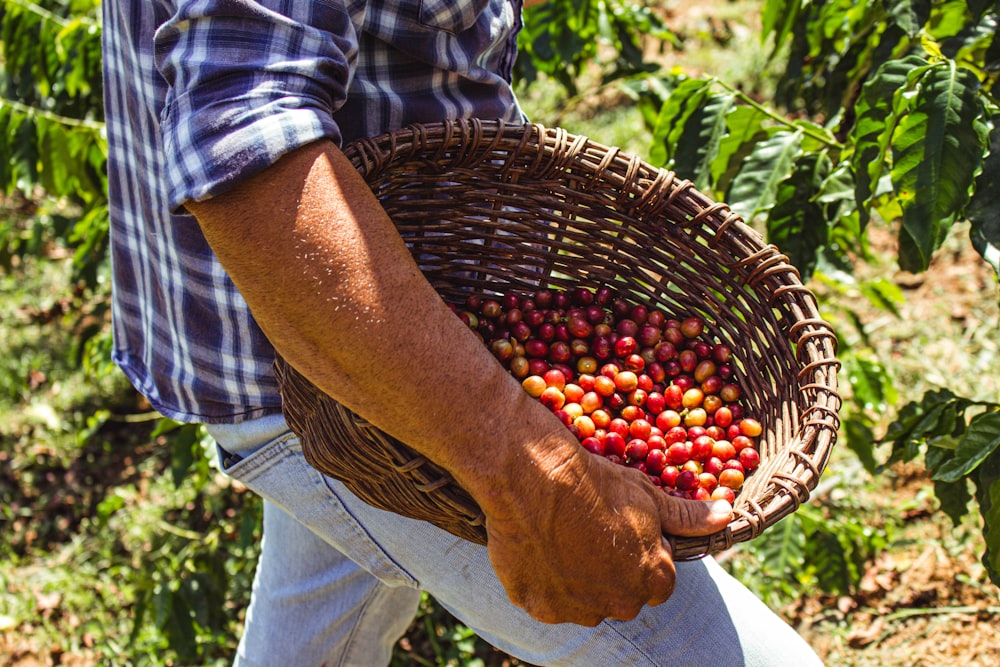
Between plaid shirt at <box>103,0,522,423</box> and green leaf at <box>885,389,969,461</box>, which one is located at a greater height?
plaid shirt at <box>103,0,522,423</box>

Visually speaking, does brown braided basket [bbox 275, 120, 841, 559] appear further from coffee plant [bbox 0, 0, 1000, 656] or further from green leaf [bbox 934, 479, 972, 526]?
green leaf [bbox 934, 479, 972, 526]

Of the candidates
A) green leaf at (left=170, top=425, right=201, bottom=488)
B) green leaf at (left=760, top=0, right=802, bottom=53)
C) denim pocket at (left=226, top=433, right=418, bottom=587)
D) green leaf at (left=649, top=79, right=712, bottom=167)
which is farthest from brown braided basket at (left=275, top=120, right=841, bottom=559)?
green leaf at (left=170, top=425, right=201, bottom=488)

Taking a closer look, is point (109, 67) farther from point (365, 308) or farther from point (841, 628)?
point (841, 628)

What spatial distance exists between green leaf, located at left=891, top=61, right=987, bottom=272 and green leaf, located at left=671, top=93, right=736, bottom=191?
0.40 meters

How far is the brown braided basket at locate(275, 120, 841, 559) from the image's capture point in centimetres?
112

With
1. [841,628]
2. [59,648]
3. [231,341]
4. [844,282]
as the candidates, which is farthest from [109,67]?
[841,628]

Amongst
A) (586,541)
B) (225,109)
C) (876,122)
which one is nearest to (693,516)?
(586,541)

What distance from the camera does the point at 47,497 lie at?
10.2 feet

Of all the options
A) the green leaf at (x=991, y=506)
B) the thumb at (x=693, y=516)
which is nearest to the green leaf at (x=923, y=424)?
the green leaf at (x=991, y=506)

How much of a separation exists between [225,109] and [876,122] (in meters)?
1.18

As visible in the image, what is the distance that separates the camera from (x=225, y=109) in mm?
963

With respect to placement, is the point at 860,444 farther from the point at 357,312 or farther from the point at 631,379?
the point at 357,312

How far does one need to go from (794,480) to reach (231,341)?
2.89ft

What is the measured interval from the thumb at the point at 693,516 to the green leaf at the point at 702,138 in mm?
874
